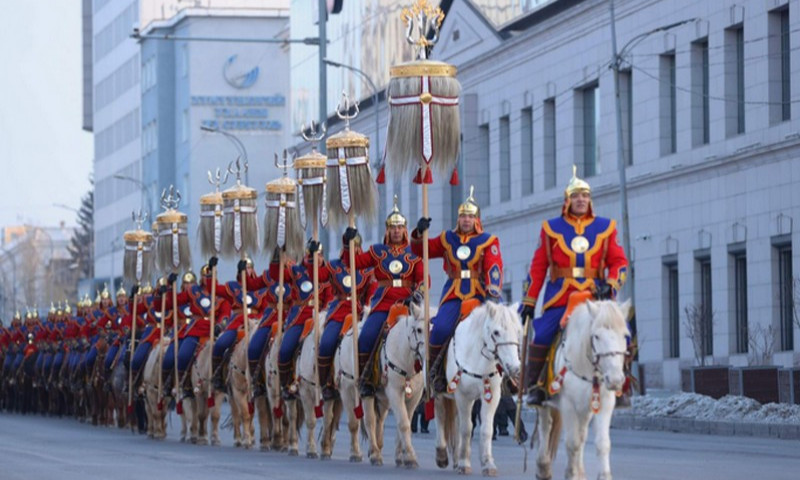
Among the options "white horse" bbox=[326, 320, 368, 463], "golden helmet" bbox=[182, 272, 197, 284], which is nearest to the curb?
"golden helmet" bbox=[182, 272, 197, 284]

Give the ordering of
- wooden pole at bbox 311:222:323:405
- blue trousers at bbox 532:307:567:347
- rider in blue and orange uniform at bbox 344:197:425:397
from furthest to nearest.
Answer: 1. wooden pole at bbox 311:222:323:405
2. rider in blue and orange uniform at bbox 344:197:425:397
3. blue trousers at bbox 532:307:567:347

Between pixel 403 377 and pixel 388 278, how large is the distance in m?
1.33

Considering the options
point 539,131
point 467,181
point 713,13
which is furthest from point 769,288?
point 467,181

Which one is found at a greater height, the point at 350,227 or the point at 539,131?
the point at 539,131

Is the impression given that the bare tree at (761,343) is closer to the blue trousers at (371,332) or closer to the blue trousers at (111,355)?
the blue trousers at (111,355)

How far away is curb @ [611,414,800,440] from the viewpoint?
105 feet

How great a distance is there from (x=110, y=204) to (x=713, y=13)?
81401 mm

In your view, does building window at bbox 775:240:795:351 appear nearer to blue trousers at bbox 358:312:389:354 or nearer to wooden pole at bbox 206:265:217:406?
wooden pole at bbox 206:265:217:406

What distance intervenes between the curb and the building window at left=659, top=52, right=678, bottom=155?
14041mm

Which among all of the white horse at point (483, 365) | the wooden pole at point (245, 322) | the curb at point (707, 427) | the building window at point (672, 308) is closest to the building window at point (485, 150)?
the building window at point (672, 308)

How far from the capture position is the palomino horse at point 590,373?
16.5 m

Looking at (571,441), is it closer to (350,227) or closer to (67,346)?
(350,227)

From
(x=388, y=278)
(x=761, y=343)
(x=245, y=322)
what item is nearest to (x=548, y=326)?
(x=388, y=278)

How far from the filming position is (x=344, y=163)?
85.2ft
